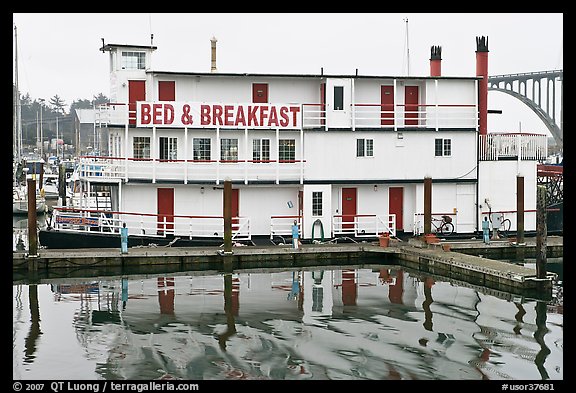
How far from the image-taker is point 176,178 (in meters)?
31.5

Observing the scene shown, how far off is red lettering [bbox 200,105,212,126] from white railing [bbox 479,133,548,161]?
11.9 metres

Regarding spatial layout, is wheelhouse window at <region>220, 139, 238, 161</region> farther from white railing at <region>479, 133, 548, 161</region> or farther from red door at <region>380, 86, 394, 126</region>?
white railing at <region>479, 133, 548, 161</region>

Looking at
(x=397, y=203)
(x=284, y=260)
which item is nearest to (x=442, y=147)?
(x=397, y=203)

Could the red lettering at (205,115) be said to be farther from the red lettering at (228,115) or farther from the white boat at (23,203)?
the white boat at (23,203)

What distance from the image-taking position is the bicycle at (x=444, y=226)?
1325 inches

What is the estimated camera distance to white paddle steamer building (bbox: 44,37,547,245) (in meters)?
31.6

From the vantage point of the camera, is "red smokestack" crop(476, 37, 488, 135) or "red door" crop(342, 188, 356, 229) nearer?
"red door" crop(342, 188, 356, 229)

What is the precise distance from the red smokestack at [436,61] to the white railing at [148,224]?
1226cm

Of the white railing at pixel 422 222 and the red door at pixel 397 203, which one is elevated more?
the red door at pixel 397 203

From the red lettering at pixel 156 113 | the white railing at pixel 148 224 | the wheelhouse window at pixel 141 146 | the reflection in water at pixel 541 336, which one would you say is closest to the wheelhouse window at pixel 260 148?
the white railing at pixel 148 224

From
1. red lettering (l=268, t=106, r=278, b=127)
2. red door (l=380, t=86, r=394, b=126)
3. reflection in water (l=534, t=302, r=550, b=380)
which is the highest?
red door (l=380, t=86, r=394, b=126)

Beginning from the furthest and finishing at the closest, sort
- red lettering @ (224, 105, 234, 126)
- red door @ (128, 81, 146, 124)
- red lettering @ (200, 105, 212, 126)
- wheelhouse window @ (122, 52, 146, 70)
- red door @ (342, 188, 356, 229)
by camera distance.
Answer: red door @ (342, 188, 356, 229)
wheelhouse window @ (122, 52, 146, 70)
red door @ (128, 81, 146, 124)
red lettering @ (224, 105, 234, 126)
red lettering @ (200, 105, 212, 126)

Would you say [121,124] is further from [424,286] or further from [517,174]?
[517,174]

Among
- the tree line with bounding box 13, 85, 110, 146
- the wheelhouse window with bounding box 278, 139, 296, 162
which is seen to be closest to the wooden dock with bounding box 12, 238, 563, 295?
the wheelhouse window with bounding box 278, 139, 296, 162
